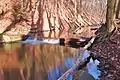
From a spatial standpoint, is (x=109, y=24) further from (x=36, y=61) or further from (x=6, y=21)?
(x=6, y=21)

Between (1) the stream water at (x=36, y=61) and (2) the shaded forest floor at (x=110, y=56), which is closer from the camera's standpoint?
(2) the shaded forest floor at (x=110, y=56)

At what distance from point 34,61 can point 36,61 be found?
0.34ft

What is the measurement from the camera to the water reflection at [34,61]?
8.95 meters

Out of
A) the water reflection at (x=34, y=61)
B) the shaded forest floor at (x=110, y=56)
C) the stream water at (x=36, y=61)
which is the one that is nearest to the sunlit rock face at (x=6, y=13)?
the stream water at (x=36, y=61)

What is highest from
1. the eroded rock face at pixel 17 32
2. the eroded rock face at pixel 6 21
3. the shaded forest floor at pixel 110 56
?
the eroded rock face at pixel 6 21

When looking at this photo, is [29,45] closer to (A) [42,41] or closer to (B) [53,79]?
(A) [42,41]

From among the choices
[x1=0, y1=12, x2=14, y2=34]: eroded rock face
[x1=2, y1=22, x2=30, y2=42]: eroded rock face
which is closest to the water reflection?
[x1=2, y1=22, x2=30, y2=42]: eroded rock face

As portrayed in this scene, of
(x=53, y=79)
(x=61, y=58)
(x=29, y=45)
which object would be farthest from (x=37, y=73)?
(x=29, y=45)

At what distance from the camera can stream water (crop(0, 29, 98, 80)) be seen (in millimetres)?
8836

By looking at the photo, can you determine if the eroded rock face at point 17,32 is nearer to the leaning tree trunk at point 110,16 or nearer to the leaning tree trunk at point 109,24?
the leaning tree trunk at point 109,24

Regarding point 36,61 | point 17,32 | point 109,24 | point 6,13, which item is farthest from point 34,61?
point 6,13

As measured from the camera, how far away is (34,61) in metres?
10.6

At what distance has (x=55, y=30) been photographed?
1894 centimetres

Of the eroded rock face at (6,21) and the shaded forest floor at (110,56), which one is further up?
the eroded rock face at (6,21)
